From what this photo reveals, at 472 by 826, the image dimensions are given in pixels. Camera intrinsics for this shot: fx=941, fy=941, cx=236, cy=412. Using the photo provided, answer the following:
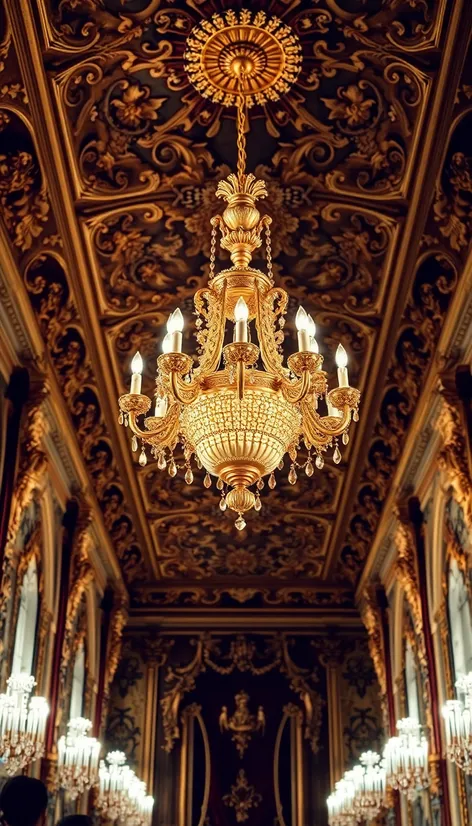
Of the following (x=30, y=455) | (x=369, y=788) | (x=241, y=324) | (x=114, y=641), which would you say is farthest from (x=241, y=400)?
(x=114, y=641)

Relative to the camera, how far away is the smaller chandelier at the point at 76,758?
1120 centimetres

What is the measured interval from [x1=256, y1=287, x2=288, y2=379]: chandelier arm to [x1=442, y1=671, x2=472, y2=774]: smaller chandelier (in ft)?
10.9

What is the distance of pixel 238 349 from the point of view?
5.98 m

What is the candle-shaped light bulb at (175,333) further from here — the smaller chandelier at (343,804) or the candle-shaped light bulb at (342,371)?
the smaller chandelier at (343,804)

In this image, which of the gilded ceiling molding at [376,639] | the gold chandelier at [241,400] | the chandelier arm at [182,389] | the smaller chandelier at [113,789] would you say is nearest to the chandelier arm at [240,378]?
the gold chandelier at [241,400]

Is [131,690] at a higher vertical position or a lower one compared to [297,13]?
lower

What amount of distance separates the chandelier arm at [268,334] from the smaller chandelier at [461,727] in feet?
10.9

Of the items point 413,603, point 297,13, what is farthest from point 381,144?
point 413,603

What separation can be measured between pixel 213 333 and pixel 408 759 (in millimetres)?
6301

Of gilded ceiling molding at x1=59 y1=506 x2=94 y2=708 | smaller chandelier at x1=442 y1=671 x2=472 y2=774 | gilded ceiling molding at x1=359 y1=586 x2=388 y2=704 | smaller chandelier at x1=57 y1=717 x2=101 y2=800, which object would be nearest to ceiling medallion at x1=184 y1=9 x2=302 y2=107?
smaller chandelier at x1=442 y1=671 x2=472 y2=774

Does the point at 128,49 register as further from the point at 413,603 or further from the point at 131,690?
the point at 131,690

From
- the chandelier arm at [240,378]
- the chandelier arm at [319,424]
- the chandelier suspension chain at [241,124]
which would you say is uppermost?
the chandelier suspension chain at [241,124]

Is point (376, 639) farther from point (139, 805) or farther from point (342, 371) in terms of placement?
point (342, 371)

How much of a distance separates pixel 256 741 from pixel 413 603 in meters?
5.95
